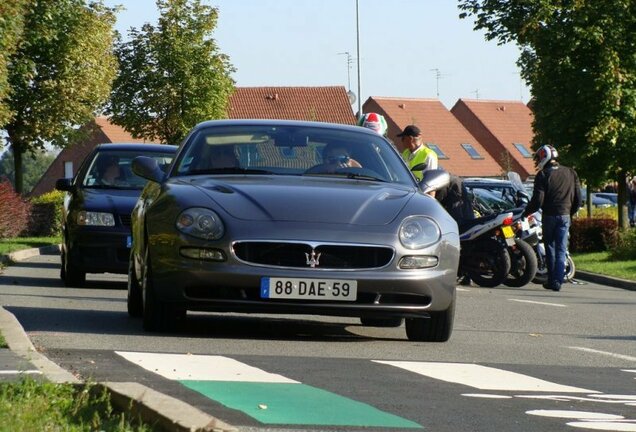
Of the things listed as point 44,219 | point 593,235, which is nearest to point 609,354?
point 593,235

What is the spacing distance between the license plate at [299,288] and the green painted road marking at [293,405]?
82.7 inches

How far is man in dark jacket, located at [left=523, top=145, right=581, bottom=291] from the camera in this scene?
20.6 metres

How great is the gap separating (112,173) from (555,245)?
20.2ft

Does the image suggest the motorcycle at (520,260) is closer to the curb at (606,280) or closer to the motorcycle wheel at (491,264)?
the motorcycle wheel at (491,264)

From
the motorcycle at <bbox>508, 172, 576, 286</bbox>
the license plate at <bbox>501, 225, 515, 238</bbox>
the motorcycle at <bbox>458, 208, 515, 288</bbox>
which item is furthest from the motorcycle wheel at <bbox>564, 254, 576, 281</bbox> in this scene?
the license plate at <bbox>501, 225, 515, 238</bbox>

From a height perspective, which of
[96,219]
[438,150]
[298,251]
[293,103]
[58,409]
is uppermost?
[293,103]

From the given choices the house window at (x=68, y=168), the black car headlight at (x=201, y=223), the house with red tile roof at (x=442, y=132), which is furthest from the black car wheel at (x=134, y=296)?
the house window at (x=68, y=168)

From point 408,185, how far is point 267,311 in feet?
5.52

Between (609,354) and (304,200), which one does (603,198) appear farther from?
(304,200)

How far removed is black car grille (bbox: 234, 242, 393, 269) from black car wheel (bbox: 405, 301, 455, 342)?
31.0 inches

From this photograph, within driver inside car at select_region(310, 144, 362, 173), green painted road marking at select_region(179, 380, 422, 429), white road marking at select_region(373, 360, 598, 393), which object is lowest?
white road marking at select_region(373, 360, 598, 393)

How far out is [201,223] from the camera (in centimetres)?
1001

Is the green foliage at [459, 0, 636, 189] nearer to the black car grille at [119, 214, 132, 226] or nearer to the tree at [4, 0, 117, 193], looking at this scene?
the tree at [4, 0, 117, 193]

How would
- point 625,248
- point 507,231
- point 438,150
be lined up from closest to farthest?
point 507,231, point 625,248, point 438,150
